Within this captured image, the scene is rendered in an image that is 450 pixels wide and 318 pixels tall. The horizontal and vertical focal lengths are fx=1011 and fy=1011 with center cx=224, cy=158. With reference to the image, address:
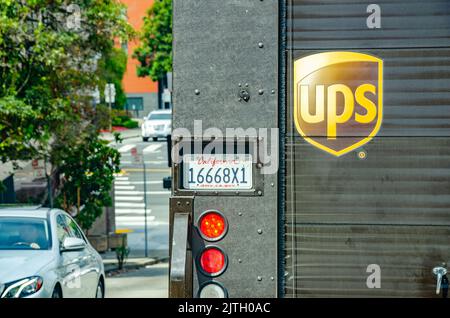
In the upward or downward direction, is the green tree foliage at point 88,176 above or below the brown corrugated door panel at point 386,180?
below

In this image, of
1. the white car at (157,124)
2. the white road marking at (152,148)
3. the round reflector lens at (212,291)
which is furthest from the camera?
the white car at (157,124)

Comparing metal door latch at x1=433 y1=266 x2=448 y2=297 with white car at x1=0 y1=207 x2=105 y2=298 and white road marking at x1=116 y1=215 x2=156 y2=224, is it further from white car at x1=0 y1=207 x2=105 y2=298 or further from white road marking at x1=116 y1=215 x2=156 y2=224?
white road marking at x1=116 y1=215 x2=156 y2=224

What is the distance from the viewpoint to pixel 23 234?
12117 mm

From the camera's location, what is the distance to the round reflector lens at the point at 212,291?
14.7 feet

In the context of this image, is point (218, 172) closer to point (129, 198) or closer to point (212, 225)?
point (212, 225)

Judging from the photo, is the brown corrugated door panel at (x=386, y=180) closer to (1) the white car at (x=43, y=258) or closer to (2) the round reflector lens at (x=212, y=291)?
(2) the round reflector lens at (x=212, y=291)

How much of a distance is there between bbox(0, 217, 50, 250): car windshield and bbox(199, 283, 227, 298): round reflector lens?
297 inches

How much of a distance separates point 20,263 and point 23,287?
477mm

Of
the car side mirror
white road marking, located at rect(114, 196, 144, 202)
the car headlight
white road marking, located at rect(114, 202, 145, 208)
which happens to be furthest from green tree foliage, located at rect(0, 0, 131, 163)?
white road marking, located at rect(114, 196, 144, 202)

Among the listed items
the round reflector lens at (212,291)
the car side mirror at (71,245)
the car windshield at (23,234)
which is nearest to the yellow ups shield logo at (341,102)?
the round reflector lens at (212,291)

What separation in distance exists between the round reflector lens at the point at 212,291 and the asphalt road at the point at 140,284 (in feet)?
45.3
